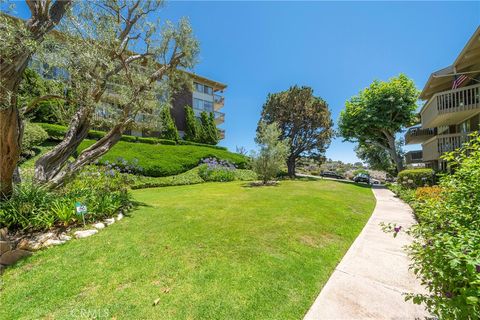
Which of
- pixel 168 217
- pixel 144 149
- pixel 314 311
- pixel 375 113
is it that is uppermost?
pixel 375 113

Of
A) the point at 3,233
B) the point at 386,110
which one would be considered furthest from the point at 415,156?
the point at 3,233

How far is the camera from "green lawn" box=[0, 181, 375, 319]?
9.20 feet

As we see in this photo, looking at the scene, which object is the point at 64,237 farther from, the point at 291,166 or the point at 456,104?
the point at 291,166

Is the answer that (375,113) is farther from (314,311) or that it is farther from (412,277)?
(314,311)

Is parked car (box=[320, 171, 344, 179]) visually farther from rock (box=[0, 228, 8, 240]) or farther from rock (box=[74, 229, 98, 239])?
rock (box=[0, 228, 8, 240])

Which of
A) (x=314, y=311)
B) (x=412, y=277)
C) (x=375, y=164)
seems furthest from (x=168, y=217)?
(x=375, y=164)

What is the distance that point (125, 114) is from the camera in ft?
26.0

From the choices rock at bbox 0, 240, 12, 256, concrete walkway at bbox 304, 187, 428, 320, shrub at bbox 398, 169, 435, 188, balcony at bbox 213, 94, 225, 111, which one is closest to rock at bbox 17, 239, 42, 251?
rock at bbox 0, 240, 12, 256

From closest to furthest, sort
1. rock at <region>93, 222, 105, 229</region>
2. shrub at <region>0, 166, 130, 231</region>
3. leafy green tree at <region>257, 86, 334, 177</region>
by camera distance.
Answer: shrub at <region>0, 166, 130, 231</region> < rock at <region>93, 222, 105, 229</region> < leafy green tree at <region>257, 86, 334, 177</region>

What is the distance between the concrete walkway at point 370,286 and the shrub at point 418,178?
11.6 meters

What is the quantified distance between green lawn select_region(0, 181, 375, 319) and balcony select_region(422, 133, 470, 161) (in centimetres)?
1152

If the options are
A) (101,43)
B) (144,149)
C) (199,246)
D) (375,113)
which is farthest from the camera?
(375,113)

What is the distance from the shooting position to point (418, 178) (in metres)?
13.9

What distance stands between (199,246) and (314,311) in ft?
8.45
